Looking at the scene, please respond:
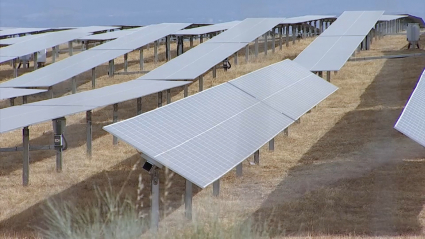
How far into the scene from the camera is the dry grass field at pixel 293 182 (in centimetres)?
869

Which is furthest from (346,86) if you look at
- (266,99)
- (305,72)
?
(266,99)

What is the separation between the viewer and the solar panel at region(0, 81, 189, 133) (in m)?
10.9

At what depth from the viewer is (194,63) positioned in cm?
1950

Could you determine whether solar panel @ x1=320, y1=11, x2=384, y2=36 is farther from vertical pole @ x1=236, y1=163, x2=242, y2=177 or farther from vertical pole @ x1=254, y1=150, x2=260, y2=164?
vertical pole @ x1=236, y1=163, x2=242, y2=177

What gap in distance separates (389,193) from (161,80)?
8243 mm

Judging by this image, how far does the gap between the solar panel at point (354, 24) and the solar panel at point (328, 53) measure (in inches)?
44.9

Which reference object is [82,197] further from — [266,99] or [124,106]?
[124,106]

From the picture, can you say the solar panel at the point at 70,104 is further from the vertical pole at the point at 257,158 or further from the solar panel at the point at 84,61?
the vertical pole at the point at 257,158

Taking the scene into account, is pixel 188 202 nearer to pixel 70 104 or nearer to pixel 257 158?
pixel 257 158

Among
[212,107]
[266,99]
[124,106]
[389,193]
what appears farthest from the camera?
[124,106]

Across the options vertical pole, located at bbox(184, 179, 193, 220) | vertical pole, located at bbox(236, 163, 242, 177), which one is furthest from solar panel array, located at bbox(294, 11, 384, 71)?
vertical pole, located at bbox(184, 179, 193, 220)

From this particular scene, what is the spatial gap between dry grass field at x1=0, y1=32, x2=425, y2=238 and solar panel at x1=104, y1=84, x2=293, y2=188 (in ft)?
1.98

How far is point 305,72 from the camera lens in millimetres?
17188

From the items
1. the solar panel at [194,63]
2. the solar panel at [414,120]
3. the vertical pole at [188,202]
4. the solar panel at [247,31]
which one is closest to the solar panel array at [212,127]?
the vertical pole at [188,202]
